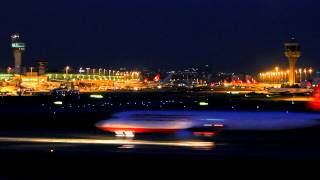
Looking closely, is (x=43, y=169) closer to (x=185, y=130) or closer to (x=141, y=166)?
(x=141, y=166)

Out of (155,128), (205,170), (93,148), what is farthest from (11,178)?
(155,128)

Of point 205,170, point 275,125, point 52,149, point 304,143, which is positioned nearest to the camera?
point 205,170

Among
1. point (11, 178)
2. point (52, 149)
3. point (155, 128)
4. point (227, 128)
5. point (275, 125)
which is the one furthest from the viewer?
point (275, 125)

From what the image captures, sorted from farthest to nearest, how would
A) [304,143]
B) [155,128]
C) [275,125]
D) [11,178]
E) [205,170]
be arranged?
[275,125]
[155,128]
[304,143]
[205,170]
[11,178]

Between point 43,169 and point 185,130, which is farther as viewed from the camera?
point 185,130

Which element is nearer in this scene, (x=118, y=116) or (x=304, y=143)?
(x=304, y=143)

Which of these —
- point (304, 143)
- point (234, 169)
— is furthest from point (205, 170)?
point (304, 143)

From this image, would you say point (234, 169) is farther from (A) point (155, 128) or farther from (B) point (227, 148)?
(A) point (155, 128)

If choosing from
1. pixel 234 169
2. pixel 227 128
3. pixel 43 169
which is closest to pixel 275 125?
pixel 227 128

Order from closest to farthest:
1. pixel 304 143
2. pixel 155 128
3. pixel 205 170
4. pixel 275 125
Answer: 1. pixel 205 170
2. pixel 304 143
3. pixel 155 128
4. pixel 275 125
